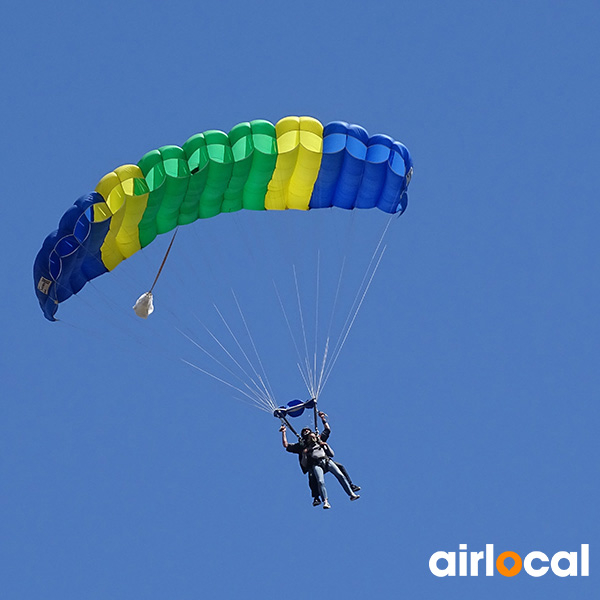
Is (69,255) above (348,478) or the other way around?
above

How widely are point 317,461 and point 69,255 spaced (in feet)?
13.6

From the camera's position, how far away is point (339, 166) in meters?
17.7

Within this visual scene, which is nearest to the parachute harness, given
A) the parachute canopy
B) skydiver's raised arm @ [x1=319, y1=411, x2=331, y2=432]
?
skydiver's raised arm @ [x1=319, y1=411, x2=331, y2=432]

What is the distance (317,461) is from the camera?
16.5 meters

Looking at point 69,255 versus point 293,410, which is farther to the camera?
point 293,410

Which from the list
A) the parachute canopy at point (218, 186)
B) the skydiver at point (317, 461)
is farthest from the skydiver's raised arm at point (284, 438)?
the parachute canopy at point (218, 186)

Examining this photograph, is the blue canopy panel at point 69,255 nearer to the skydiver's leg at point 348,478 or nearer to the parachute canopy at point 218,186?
the parachute canopy at point 218,186

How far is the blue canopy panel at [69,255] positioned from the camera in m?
16.2

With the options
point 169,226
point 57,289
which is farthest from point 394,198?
point 57,289

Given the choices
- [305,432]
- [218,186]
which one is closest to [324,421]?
[305,432]

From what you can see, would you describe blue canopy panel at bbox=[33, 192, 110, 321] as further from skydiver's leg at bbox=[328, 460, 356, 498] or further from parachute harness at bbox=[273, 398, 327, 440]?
skydiver's leg at bbox=[328, 460, 356, 498]

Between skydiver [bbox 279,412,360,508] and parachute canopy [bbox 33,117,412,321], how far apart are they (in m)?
3.29

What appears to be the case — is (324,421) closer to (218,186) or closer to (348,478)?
(348,478)

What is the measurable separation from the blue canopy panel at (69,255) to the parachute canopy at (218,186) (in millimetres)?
13
